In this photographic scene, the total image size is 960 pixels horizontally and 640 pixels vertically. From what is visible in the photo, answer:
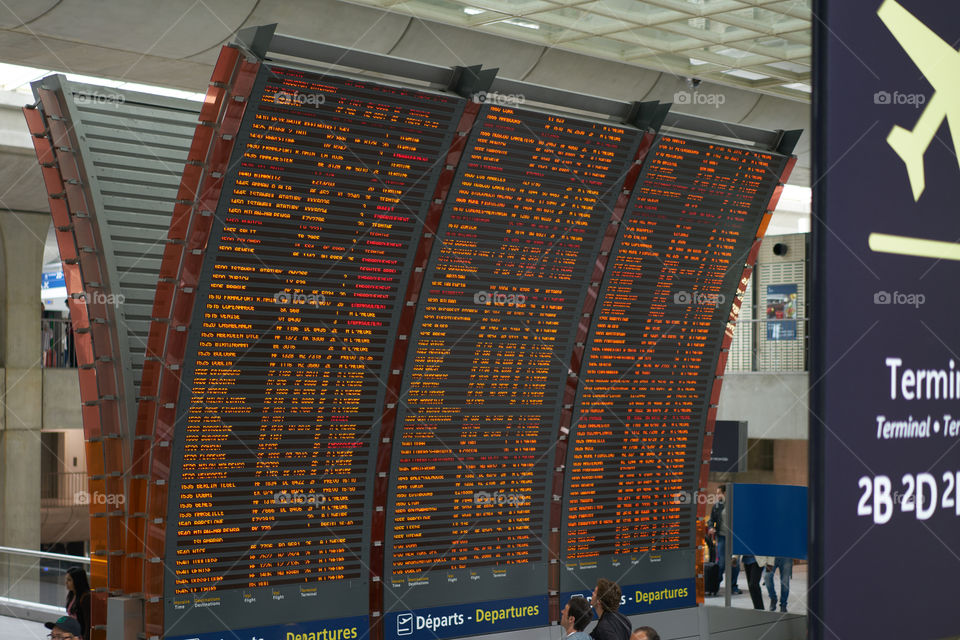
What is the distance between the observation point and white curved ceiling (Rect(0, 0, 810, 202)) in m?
13.3

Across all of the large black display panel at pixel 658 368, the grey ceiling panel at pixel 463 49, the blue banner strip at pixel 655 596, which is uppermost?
the grey ceiling panel at pixel 463 49

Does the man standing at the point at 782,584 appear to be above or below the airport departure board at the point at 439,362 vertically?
below

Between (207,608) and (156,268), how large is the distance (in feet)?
6.17

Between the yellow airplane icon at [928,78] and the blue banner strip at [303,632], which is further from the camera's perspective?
the blue banner strip at [303,632]

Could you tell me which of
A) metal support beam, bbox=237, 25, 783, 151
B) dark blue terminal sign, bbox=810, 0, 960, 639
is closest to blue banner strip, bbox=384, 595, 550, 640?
metal support beam, bbox=237, 25, 783, 151

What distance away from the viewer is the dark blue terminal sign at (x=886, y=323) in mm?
1880

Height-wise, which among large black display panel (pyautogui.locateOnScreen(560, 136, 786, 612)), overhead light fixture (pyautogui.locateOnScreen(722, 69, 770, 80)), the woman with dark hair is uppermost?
overhead light fixture (pyautogui.locateOnScreen(722, 69, 770, 80))

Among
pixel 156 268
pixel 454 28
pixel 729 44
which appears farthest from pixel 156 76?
pixel 156 268

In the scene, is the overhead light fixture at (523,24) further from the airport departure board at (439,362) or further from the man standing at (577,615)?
the man standing at (577,615)

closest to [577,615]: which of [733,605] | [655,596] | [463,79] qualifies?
[655,596]

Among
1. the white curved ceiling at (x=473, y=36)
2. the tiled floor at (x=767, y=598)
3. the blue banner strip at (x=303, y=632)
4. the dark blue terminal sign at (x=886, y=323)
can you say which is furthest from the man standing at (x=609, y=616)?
the white curved ceiling at (x=473, y=36)

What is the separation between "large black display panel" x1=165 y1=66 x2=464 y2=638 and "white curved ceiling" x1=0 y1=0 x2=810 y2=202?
803 cm

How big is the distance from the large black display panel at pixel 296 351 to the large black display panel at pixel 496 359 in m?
0.27

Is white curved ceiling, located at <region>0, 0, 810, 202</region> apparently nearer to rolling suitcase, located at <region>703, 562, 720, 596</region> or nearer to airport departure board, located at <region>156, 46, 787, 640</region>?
rolling suitcase, located at <region>703, 562, 720, 596</region>
